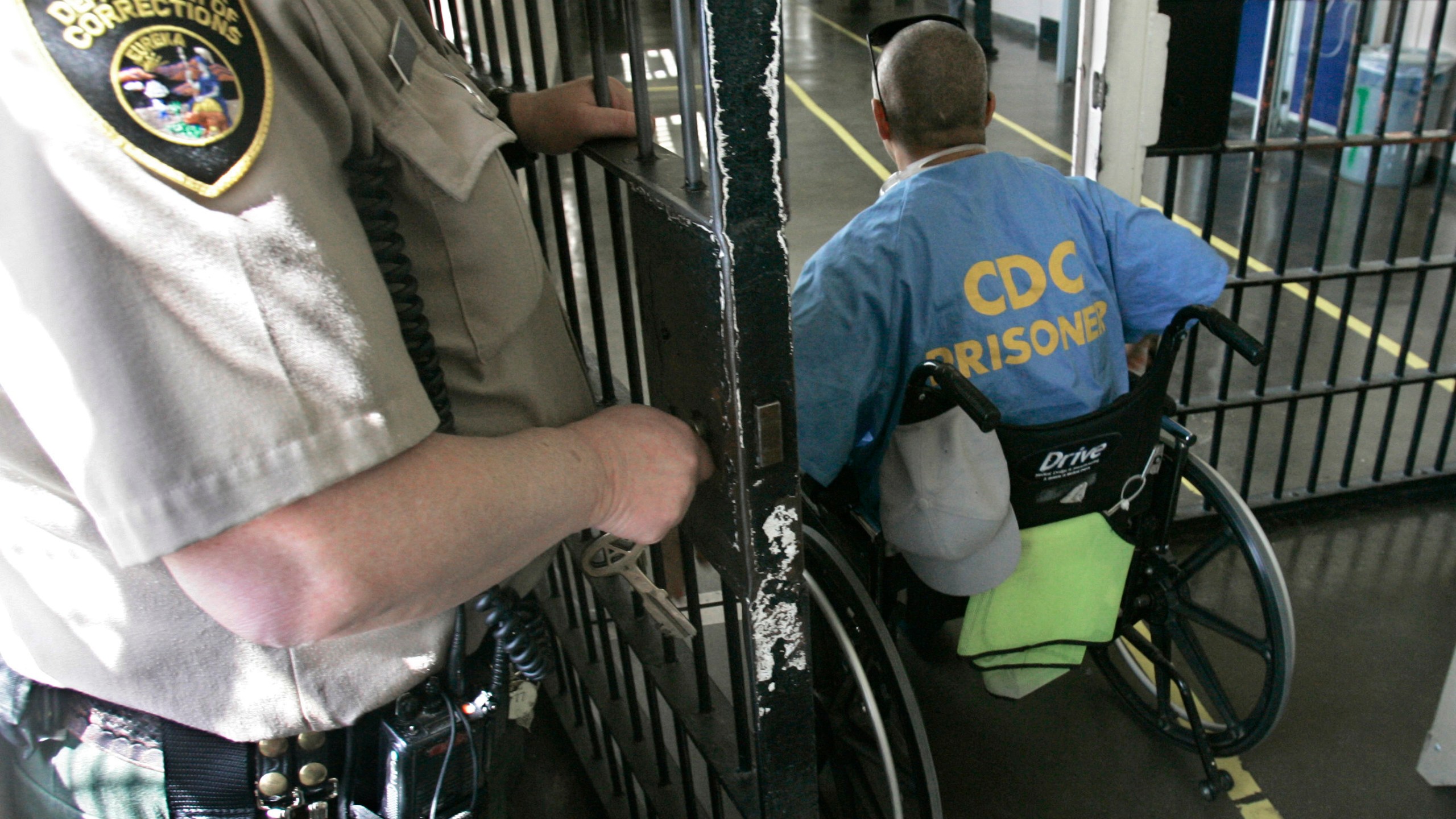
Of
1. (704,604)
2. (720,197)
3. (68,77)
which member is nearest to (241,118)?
(68,77)

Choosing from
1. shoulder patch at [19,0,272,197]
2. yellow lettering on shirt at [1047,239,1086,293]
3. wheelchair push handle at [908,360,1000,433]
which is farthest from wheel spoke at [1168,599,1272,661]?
shoulder patch at [19,0,272,197]

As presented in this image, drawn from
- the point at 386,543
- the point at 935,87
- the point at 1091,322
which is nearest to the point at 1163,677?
the point at 1091,322


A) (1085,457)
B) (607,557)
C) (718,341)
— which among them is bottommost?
(1085,457)

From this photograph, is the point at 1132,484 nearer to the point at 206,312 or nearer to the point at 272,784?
the point at 272,784

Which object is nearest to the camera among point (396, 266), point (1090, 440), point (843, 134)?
A: point (396, 266)

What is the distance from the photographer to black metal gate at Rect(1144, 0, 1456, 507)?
237cm

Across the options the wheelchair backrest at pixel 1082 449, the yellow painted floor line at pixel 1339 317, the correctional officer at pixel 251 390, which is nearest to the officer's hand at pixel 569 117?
the correctional officer at pixel 251 390

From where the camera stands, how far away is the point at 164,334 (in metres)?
0.62

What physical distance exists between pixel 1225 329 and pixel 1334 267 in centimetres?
152

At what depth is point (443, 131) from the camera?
0.86 metres

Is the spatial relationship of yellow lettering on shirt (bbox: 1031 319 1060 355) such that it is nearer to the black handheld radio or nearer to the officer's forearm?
the black handheld radio

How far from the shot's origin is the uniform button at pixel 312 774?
100 centimetres

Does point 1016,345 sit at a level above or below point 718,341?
below

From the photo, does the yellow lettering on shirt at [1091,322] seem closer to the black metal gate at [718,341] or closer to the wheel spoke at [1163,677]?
the wheel spoke at [1163,677]
